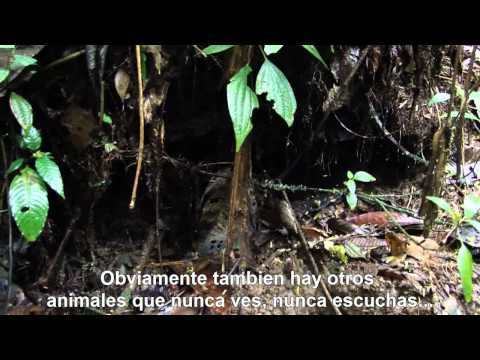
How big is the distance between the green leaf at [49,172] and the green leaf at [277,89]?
0.43m

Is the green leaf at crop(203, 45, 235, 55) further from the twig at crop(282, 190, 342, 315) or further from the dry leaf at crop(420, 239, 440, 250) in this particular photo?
the dry leaf at crop(420, 239, 440, 250)

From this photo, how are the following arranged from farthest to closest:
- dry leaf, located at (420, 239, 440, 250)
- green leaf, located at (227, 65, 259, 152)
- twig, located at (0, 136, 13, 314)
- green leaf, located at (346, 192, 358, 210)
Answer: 1. green leaf, located at (346, 192, 358, 210)
2. dry leaf, located at (420, 239, 440, 250)
3. twig, located at (0, 136, 13, 314)
4. green leaf, located at (227, 65, 259, 152)

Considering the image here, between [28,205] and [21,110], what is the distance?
0.19m

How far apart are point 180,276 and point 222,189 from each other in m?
0.23

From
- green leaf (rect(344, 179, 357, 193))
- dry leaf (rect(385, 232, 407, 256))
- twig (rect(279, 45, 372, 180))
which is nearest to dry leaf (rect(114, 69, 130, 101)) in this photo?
twig (rect(279, 45, 372, 180))

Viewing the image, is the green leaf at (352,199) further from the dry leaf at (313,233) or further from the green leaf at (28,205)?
the green leaf at (28,205)

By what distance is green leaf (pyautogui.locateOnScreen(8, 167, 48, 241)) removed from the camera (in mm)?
932

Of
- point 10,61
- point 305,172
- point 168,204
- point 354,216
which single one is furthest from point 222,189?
point 10,61

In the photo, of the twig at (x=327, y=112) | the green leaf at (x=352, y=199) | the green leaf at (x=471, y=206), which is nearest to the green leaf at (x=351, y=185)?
the green leaf at (x=352, y=199)

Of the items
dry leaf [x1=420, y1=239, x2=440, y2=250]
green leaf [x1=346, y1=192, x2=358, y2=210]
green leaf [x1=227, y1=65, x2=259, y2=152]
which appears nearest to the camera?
green leaf [x1=227, y1=65, x2=259, y2=152]

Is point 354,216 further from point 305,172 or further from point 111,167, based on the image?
point 111,167

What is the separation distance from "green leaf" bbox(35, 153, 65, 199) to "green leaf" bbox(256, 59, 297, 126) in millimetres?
425

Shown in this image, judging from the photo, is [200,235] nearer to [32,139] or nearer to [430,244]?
[32,139]

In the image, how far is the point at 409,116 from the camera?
1.33 m
